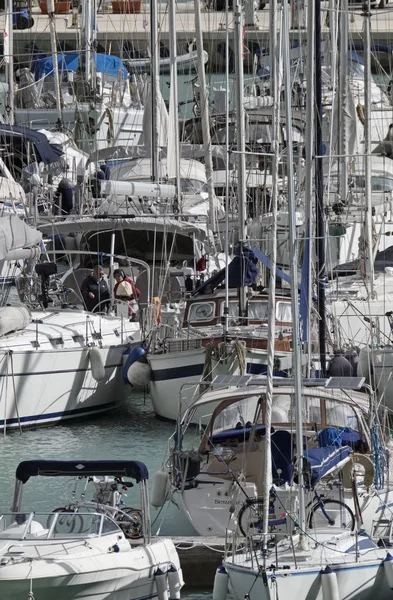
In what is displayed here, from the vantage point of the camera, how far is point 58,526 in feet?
48.1

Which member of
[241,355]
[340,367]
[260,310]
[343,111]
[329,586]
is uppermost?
[343,111]

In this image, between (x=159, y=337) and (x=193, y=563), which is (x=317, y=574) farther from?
(x=159, y=337)

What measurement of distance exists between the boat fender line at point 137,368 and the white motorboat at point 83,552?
9.05m

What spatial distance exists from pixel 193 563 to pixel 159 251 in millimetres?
15327

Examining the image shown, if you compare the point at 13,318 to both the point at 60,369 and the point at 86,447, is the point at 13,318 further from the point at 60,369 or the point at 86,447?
the point at 86,447

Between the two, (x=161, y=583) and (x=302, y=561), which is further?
(x=161, y=583)

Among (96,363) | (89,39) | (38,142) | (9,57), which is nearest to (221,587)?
(96,363)

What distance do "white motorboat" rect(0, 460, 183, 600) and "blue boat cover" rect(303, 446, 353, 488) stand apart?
1.61 m

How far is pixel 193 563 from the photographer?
16141 millimetres

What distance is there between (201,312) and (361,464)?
342 inches

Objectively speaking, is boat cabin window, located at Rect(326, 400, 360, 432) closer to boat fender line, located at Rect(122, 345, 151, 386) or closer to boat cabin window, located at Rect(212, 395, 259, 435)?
boat cabin window, located at Rect(212, 395, 259, 435)

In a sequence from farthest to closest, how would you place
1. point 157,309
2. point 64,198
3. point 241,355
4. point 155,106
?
point 64,198
point 155,106
point 157,309
point 241,355

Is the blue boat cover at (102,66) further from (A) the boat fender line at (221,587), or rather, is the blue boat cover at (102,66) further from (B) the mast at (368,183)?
(A) the boat fender line at (221,587)

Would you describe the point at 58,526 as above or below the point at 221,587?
above
